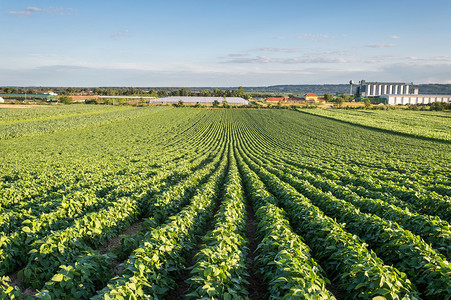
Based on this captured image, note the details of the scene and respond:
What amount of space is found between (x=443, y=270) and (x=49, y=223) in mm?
10446

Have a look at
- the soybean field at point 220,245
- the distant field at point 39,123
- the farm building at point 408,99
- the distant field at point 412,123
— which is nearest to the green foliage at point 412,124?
the distant field at point 412,123

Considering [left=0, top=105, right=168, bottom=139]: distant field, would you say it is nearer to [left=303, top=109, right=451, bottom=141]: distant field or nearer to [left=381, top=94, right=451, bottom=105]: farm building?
[left=303, top=109, right=451, bottom=141]: distant field

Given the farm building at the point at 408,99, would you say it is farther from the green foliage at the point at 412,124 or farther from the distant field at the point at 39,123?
the distant field at the point at 39,123

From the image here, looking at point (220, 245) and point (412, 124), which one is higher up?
point (220, 245)

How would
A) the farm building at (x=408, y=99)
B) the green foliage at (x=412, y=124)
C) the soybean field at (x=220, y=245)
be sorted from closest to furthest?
the soybean field at (x=220, y=245) → the green foliage at (x=412, y=124) → the farm building at (x=408, y=99)

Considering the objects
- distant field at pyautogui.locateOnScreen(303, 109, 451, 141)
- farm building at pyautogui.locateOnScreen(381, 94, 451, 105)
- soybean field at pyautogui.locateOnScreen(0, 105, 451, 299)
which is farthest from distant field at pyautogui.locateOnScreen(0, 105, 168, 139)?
farm building at pyautogui.locateOnScreen(381, 94, 451, 105)

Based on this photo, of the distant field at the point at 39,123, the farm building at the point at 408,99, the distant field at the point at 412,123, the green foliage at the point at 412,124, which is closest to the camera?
the distant field at the point at 39,123

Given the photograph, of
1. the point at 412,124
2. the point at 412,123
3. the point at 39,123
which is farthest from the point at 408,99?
the point at 39,123

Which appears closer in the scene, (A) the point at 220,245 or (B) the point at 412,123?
(A) the point at 220,245

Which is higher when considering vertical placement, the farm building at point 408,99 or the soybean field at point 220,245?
the farm building at point 408,99

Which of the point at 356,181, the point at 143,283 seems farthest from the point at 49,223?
the point at 356,181

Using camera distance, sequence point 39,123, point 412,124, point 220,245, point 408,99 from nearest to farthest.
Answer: point 220,245 < point 39,123 < point 412,124 < point 408,99

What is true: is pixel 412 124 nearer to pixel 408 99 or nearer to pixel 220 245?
pixel 220 245

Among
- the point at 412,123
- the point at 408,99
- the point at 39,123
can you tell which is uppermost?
the point at 408,99
